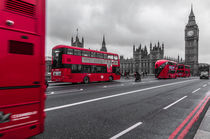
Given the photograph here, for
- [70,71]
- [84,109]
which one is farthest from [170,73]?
[84,109]

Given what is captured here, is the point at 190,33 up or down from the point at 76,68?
up

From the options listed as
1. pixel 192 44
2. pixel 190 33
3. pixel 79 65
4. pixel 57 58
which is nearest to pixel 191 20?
pixel 190 33

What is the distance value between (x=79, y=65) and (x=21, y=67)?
12777 mm

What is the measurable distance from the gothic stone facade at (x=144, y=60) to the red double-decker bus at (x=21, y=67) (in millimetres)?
95896

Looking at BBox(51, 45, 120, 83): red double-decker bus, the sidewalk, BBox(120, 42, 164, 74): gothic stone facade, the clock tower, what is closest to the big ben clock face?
the clock tower

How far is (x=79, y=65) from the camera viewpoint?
50.3 ft

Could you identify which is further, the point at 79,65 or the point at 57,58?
the point at 79,65

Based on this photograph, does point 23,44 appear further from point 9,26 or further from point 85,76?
point 85,76

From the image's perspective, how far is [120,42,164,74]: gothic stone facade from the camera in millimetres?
99238

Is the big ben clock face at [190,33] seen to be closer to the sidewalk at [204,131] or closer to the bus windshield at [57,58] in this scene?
the bus windshield at [57,58]

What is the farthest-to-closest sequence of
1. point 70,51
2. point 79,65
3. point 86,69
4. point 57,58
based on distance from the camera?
point 86,69
point 79,65
point 70,51
point 57,58

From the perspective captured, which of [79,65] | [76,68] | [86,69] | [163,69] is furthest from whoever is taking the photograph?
[163,69]

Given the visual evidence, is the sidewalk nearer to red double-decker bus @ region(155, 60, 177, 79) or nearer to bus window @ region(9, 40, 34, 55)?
bus window @ region(9, 40, 34, 55)

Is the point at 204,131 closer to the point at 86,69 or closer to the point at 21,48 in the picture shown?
the point at 21,48
